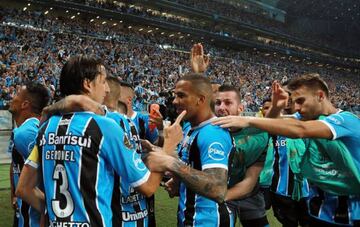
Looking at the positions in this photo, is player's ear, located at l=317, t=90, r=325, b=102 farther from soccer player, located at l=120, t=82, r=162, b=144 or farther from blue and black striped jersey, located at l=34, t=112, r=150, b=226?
soccer player, located at l=120, t=82, r=162, b=144

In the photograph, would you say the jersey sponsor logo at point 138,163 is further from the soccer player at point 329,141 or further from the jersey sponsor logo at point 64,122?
the soccer player at point 329,141

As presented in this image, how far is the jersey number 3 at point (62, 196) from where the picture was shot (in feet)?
7.19

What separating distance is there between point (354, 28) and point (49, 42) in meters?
65.2

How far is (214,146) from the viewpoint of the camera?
262cm

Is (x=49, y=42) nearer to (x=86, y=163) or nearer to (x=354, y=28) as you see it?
(x=86, y=163)

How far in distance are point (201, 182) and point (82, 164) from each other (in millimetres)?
686

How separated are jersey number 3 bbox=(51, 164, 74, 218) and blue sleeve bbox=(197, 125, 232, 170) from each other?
33.1 inches

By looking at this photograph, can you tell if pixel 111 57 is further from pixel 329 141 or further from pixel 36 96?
pixel 329 141

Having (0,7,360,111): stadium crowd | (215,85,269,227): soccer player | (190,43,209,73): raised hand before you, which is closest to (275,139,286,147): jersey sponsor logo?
(215,85,269,227): soccer player

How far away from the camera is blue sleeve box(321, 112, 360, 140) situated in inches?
112

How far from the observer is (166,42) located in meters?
39.8

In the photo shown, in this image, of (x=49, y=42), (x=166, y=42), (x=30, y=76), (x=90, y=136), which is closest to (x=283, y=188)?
(x=90, y=136)

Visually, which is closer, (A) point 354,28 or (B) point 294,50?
(B) point 294,50

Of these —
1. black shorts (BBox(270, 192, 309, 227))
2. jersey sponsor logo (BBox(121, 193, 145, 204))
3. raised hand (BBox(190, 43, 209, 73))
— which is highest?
raised hand (BBox(190, 43, 209, 73))
